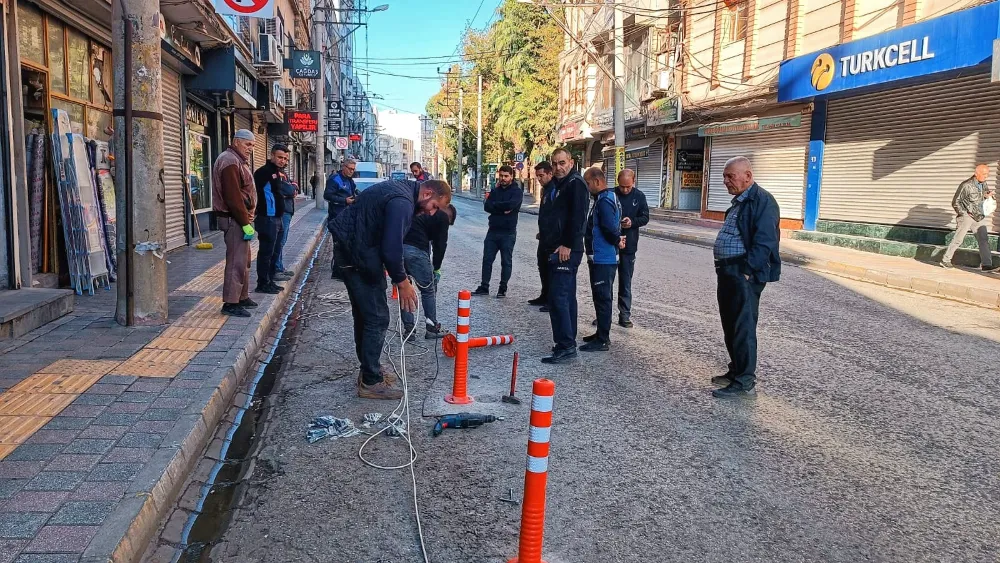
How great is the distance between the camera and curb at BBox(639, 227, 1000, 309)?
1041cm

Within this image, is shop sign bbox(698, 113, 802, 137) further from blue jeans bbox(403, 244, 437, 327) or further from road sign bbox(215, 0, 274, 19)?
blue jeans bbox(403, 244, 437, 327)

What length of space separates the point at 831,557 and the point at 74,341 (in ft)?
19.3

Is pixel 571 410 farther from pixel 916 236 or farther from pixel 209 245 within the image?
pixel 916 236

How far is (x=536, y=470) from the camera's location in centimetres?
272

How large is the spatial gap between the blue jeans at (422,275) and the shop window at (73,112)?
479cm

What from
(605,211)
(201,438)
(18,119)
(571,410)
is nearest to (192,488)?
(201,438)

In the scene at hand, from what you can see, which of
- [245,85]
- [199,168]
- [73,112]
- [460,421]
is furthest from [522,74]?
[460,421]

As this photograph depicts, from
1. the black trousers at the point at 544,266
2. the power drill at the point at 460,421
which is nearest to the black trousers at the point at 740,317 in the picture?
the power drill at the point at 460,421

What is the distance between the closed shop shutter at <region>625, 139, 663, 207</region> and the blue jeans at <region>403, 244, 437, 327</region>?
22.3 m

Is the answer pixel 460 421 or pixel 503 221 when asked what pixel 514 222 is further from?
pixel 460 421

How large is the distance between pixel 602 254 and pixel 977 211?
8944 mm

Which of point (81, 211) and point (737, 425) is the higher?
point (81, 211)

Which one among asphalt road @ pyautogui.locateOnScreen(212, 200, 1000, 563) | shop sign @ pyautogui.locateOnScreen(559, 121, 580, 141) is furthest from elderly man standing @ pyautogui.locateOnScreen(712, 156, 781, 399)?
shop sign @ pyautogui.locateOnScreen(559, 121, 580, 141)

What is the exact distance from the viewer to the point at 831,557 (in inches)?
125
